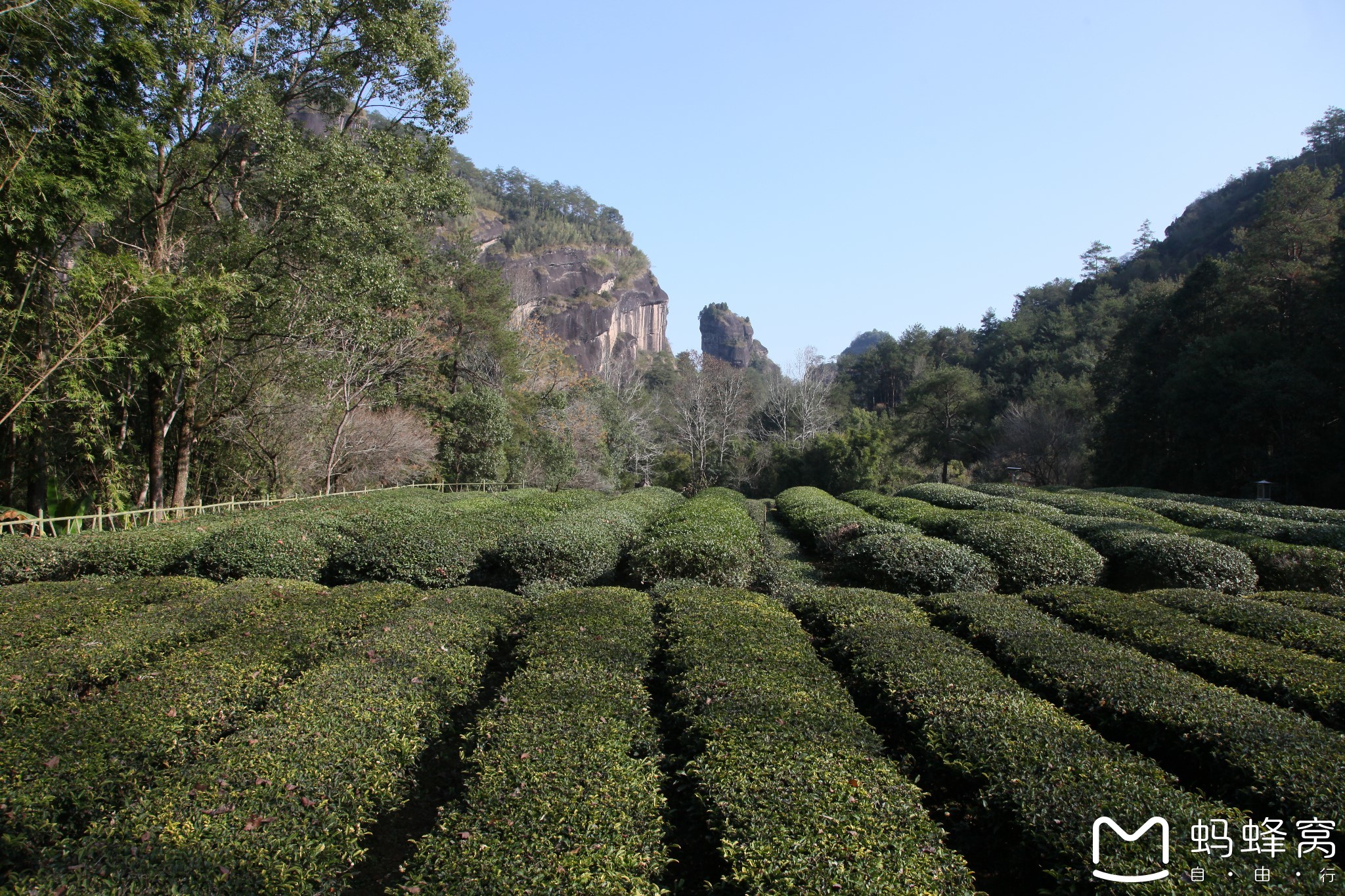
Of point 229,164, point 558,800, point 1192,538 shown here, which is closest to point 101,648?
point 558,800

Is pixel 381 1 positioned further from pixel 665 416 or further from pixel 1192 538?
pixel 665 416

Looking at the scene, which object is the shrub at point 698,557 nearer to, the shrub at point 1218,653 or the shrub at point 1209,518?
the shrub at point 1218,653

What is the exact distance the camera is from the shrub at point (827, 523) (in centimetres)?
1247

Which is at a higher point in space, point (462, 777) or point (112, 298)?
point (112, 298)

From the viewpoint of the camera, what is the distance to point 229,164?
1330cm

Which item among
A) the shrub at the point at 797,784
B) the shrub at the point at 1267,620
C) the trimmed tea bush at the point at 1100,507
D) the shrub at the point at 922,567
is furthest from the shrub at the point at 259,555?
the trimmed tea bush at the point at 1100,507

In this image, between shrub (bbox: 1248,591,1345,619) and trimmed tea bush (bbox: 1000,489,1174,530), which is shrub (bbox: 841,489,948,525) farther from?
shrub (bbox: 1248,591,1345,619)

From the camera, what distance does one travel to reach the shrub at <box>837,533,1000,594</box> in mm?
9406

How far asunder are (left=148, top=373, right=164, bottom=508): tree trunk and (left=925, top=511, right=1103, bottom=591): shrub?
1524 cm

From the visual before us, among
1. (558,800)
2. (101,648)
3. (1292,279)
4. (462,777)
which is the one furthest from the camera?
(1292,279)

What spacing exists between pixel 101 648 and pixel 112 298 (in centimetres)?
788

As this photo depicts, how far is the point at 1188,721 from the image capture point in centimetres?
430

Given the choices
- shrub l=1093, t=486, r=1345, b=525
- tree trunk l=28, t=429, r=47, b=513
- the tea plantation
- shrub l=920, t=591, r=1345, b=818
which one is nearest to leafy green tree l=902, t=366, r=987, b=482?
shrub l=1093, t=486, r=1345, b=525

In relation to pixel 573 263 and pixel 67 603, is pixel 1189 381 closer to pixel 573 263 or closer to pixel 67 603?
pixel 67 603
